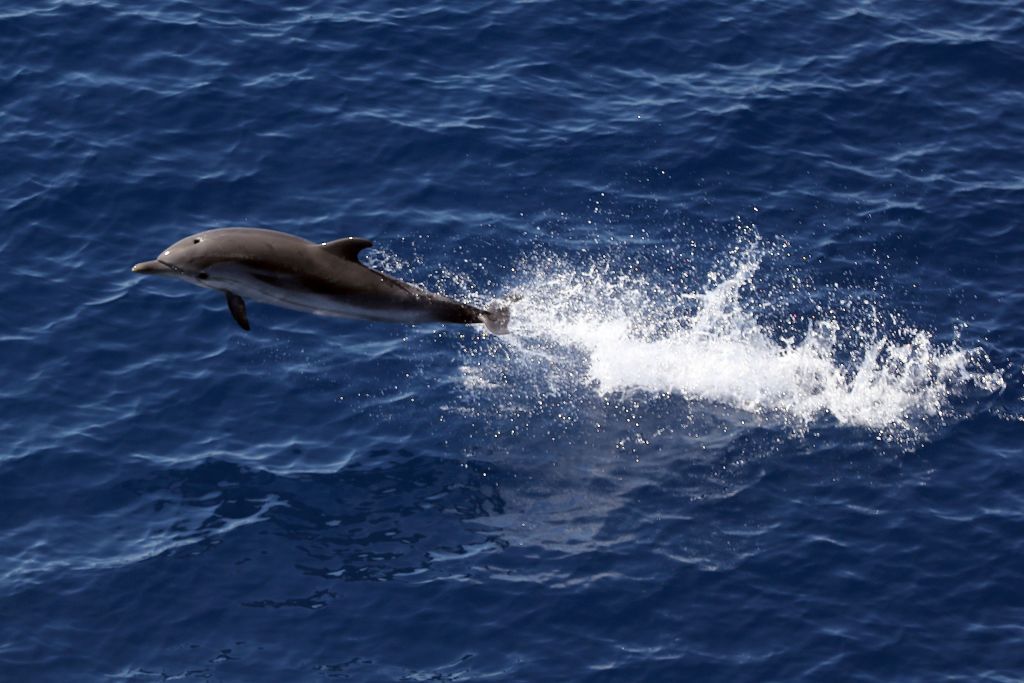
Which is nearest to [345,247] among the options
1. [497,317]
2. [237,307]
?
[237,307]

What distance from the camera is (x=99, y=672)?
24.5 metres

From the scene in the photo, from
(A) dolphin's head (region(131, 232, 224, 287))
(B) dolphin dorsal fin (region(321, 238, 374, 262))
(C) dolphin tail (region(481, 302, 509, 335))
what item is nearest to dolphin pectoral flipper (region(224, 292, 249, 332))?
(A) dolphin's head (region(131, 232, 224, 287))

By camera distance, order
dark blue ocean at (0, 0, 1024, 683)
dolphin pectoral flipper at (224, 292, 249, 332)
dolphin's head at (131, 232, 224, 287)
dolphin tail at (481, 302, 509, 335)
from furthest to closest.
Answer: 1. dolphin tail at (481, 302, 509, 335)
2. dark blue ocean at (0, 0, 1024, 683)
3. dolphin pectoral flipper at (224, 292, 249, 332)
4. dolphin's head at (131, 232, 224, 287)

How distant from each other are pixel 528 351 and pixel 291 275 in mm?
7410

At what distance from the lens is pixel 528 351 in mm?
30547

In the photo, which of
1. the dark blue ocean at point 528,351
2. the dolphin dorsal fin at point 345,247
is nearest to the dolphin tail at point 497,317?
the dolphin dorsal fin at point 345,247

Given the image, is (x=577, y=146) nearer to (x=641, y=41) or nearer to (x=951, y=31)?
(x=641, y=41)

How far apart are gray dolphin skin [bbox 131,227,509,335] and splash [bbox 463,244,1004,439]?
505 cm

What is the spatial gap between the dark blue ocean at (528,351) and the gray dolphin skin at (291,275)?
3.90 metres

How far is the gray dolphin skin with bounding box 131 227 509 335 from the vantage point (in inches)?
929

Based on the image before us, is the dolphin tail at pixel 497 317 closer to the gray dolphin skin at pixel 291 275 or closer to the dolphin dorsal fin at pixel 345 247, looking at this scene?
the gray dolphin skin at pixel 291 275

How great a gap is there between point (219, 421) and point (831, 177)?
13.3 metres

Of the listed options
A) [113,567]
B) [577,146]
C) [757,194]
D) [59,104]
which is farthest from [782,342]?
[59,104]

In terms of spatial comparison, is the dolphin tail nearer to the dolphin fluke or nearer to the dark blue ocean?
the dolphin fluke
